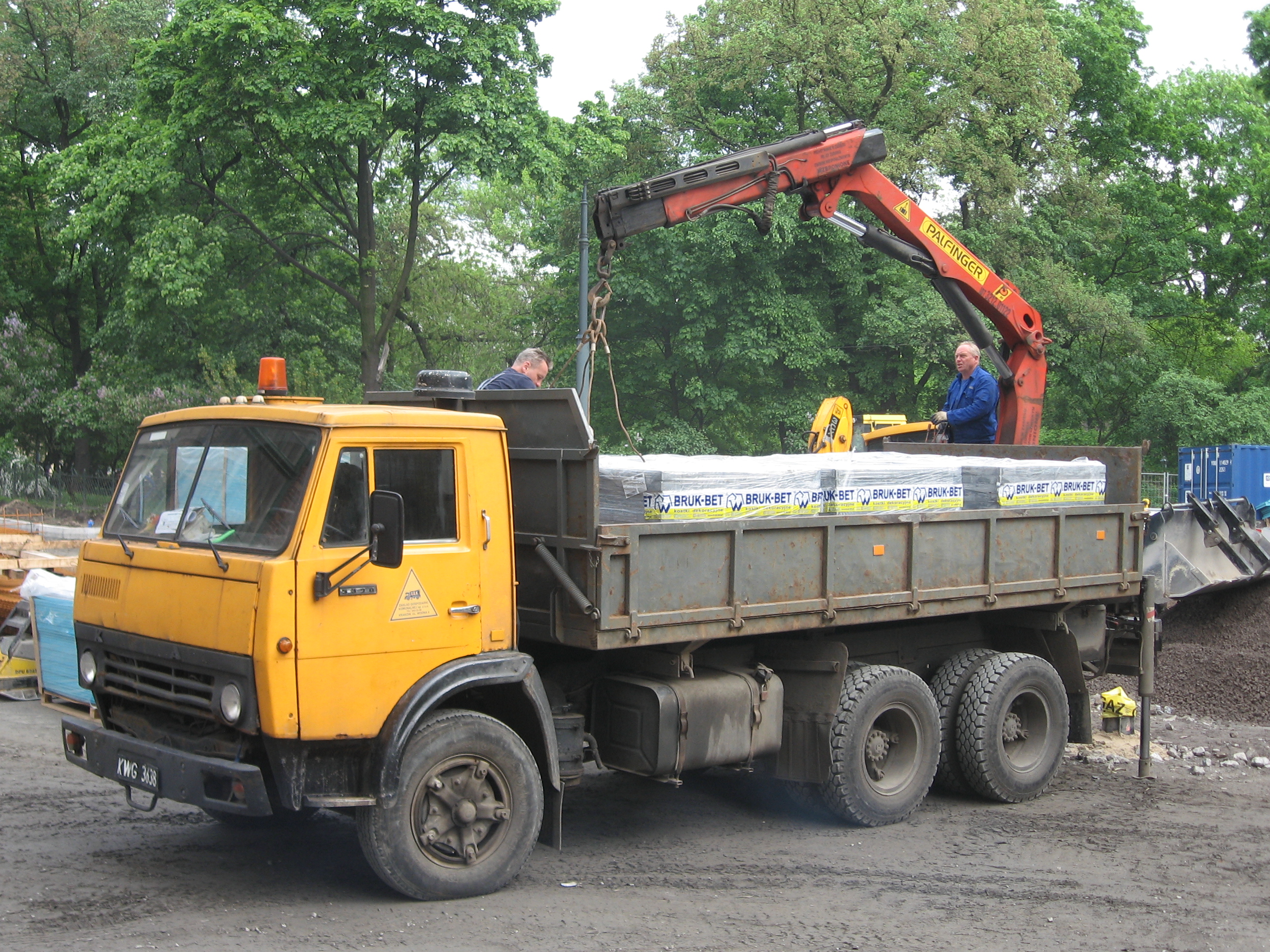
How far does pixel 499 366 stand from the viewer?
36.5m

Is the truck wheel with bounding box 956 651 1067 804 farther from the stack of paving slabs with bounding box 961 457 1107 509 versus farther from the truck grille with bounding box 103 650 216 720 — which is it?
the truck grille with bounding box 103 650 216 720

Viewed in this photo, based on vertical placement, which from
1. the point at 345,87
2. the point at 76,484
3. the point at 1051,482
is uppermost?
the point at 345,87

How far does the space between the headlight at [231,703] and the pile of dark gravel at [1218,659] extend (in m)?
8.99

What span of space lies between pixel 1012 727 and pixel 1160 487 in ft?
67.1

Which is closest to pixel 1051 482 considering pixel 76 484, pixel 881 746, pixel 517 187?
pixel 881 746

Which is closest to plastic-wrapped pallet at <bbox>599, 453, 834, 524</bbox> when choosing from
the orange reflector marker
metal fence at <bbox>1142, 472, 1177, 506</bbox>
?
the orange reflector marker

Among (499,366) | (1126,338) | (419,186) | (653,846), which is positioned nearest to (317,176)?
(419,186)

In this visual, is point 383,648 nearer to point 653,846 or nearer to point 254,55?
point 653,846

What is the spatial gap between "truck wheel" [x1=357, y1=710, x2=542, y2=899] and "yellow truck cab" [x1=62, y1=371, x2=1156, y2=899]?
12 mm

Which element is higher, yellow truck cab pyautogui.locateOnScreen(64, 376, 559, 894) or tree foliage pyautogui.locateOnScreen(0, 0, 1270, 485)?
tree foliage pyautogui.locateOnScreen(0, 0, 1270, 485)

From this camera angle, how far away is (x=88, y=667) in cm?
604

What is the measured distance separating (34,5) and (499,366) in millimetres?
15483

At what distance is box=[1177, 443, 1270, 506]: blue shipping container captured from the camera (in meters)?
24.1

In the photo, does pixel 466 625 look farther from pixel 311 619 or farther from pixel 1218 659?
pixel 1218 659
